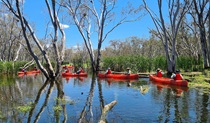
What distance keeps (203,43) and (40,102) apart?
75.8 feet

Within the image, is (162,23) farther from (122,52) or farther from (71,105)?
(122,52)

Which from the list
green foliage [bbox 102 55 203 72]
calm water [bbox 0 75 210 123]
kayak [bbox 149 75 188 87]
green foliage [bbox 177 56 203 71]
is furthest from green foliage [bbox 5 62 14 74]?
calm water [bbox 0 75 210 123]

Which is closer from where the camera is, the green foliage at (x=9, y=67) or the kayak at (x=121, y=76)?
the kayak at (x=121, y=76)

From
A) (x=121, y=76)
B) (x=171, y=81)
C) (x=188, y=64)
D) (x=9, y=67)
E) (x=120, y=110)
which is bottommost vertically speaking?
(x=120, y=110)

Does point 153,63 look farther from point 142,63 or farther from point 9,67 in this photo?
point 9,67

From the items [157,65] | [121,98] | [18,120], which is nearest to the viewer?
[18,120]

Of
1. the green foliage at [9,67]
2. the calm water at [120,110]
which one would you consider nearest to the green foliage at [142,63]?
the green foliage at [9,67]

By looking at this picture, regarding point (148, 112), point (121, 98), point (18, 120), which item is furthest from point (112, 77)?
point (18, 120)

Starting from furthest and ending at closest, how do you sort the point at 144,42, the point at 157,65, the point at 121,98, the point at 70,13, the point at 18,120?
the point at 144,42, the point at 70,13, the point at 157,65, the point at 121,98, the point at 18,120

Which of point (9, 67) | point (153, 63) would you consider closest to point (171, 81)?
point (153, 63)

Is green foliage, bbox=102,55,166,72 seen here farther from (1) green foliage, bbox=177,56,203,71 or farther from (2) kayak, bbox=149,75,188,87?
(2) kayak, bbox=149,75,188,87

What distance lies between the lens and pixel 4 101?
1427 cm

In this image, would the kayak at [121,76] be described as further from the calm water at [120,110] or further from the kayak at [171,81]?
the calm water at [120,110]

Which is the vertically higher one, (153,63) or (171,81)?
(153,63)
